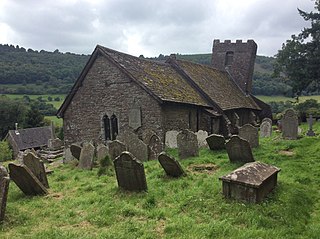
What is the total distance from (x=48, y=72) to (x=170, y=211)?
10256 cm

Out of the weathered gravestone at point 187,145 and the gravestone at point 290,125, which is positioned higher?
the gravestone at point 290,125

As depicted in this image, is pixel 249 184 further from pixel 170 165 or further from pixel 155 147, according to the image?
pixel 155 147

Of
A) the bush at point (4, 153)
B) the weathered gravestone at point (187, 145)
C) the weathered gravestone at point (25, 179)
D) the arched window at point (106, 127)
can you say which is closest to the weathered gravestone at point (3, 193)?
the weathered gravestone at point (25, 179)

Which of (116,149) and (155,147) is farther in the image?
(155,147)

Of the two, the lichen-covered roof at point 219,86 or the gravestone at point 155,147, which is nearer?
the gravestone at point 155,147

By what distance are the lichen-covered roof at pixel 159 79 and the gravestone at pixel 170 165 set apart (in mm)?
8481

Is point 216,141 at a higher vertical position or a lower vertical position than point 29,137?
higher

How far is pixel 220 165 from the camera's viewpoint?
1104cm

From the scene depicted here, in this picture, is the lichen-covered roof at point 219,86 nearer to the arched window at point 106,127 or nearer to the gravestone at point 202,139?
the gravestone at point 202,139

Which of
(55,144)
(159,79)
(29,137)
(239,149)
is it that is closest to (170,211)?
(239,149)

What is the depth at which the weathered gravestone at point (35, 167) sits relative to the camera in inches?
415

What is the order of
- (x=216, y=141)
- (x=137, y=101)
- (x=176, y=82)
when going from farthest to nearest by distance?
(x=176, y=82), (x=137, y=101), (x=216, y=141)

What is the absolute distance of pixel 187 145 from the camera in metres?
13.2

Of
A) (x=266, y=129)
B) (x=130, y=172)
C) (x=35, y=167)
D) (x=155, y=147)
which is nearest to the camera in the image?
(x=130, y=172)
